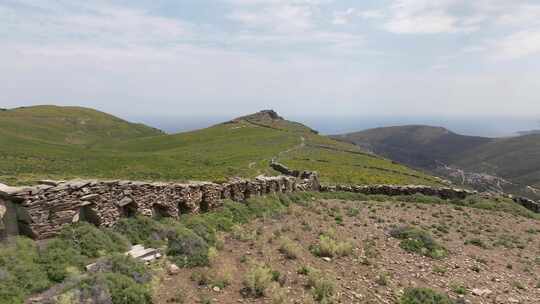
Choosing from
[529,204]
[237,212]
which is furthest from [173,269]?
[529,204]

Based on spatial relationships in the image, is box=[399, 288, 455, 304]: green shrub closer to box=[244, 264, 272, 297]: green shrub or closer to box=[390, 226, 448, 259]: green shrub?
box=[244, 264, 272, 297]: green shrub

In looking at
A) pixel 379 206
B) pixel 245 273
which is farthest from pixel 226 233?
pixel 379 206

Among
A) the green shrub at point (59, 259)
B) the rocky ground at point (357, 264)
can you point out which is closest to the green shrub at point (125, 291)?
the rocky ground at point (357, 264)

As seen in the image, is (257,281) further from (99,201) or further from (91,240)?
(99,201)

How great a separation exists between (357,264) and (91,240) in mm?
10276

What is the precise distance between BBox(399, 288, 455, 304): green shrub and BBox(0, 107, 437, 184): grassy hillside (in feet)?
94.4

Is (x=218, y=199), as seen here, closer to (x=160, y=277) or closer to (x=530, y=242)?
(x=160, y=277)

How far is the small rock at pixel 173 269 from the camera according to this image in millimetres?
13703

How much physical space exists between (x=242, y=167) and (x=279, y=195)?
24.7 meters

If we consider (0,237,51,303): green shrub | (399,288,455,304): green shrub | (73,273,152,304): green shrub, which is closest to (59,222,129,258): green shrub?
(0,237,51,303): green shrub

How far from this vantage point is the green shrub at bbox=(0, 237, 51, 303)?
1004 centimetres

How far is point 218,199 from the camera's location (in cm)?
2269

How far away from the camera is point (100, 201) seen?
15602 millimetres

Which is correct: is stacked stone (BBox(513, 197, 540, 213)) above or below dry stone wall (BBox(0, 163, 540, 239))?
below
